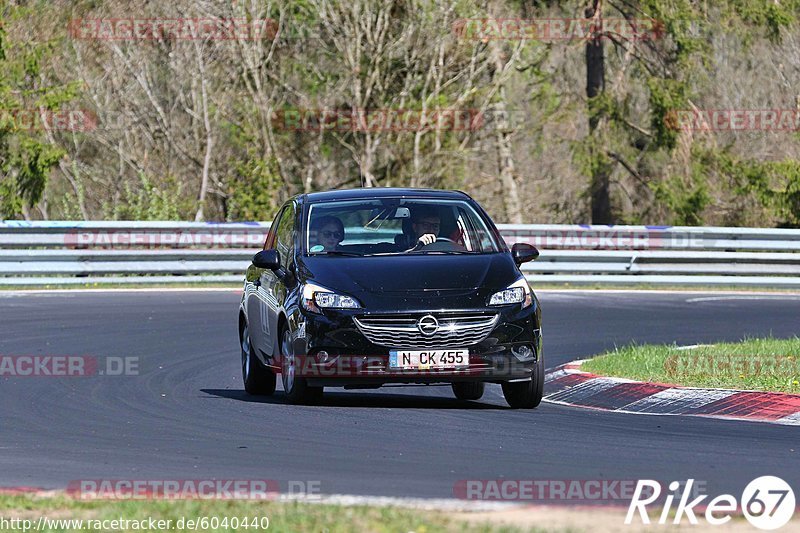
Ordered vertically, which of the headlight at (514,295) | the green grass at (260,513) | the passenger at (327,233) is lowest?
the green grass at (260,513)

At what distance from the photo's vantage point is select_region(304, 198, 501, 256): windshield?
11.5 metres

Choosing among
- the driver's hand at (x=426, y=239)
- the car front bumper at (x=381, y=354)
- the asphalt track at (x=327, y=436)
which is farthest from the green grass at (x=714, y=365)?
the driver's hand at (x=426, y=239)

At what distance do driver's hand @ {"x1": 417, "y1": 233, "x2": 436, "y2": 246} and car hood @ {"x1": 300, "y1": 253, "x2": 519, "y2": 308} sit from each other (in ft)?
1.07

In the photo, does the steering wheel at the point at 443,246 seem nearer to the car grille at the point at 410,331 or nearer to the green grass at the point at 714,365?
the car grille at the point at 410,331

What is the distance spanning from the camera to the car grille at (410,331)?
411 inches

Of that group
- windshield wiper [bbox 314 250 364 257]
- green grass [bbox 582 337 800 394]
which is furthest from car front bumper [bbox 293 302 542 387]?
green grass [bbox 582 337 800 394]

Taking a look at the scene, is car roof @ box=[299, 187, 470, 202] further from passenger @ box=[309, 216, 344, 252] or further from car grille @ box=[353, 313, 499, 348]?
car grille @ box=[353, 313, 499, 348]

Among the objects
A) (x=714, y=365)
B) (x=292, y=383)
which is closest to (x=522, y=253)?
(x=292, y=383)

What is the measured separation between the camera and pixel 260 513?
6578 millimetres

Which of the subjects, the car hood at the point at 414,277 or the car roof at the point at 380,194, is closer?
the car hood at the point at 414,277

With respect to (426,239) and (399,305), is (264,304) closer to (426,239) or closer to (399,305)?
(426,239)

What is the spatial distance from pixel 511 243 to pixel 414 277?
15.0m

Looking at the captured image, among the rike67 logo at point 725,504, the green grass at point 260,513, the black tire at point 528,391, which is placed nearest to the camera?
the green grass at point 260,513

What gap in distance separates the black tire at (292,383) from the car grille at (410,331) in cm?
69
